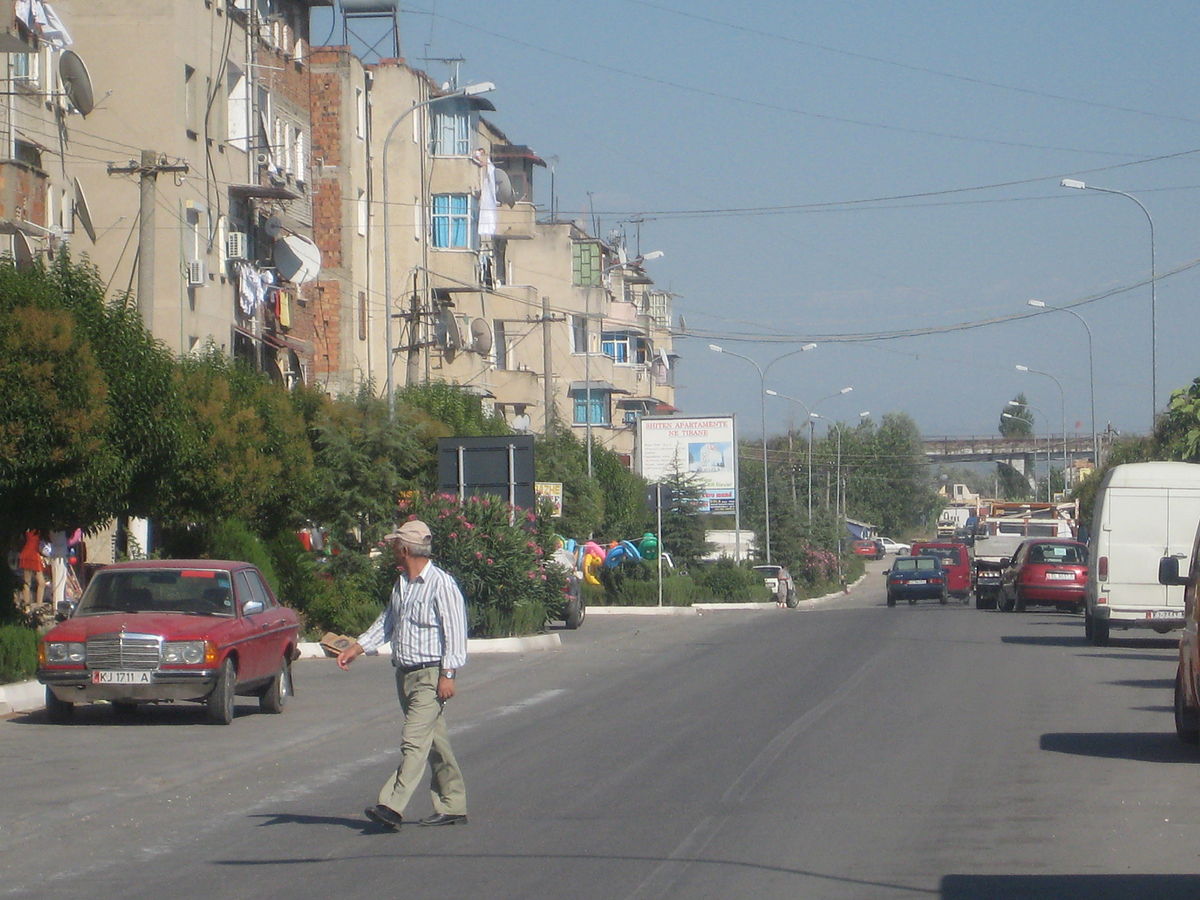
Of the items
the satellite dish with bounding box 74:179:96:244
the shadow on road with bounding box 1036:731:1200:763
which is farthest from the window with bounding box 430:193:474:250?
the shadow on road with bounding box 1036:731:1200:763

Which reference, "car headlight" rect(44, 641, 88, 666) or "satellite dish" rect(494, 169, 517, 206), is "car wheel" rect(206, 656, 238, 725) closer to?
"car headlight" rect(44, 641, 88, 666)

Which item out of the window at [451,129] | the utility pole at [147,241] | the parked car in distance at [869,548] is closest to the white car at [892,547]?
the parked car in distance at [869,548]

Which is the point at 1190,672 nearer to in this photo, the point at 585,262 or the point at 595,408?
the point at 595,408

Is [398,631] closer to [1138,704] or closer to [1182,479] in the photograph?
[1138,704]

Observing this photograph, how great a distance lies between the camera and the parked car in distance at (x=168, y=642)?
16438 mm

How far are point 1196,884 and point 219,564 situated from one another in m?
11.6

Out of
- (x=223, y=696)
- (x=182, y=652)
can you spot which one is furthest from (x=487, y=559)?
(x=182, y=652)

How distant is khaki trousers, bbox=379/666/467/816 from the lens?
10.0 m

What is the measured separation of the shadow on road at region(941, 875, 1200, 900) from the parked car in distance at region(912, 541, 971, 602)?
181 feet

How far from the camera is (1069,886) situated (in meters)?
8.37

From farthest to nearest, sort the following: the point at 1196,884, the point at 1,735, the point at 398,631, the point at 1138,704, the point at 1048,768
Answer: the point at 1138,704
the point at 1,735
the point at 1048,768
the point at 398,631
the point at 1196,884

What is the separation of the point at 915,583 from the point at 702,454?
12166mm

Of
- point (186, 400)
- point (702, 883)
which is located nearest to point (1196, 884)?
point (702, 883)

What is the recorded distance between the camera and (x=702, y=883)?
862 centimetres
